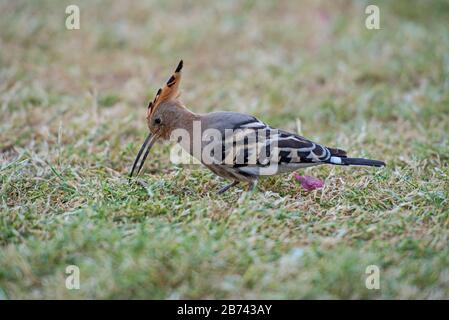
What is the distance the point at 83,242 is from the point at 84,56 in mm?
4287

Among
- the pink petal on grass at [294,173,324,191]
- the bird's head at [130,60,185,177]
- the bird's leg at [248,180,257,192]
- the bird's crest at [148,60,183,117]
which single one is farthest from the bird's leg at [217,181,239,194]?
the bird's crest at [148,60,183,117]

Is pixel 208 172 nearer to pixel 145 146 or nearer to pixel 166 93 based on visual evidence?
pixel 145 146

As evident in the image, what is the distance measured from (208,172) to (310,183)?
77cm

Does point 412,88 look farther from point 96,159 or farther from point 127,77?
point 96,159

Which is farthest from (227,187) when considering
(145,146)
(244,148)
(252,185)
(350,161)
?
(350,161)

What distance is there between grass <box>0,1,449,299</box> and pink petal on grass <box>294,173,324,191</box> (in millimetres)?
62

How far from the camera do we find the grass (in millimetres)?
3018

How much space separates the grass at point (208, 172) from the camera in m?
3.02

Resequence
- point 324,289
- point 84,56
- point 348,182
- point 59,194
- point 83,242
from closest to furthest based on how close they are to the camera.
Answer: point 324,289
point 83,242
point 59,194
point 348,182
point 84,56

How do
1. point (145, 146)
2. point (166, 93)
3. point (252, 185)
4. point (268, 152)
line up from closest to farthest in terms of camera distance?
point (268, 152)
point (252, 185)
point (166, 93)
point (145, 146)

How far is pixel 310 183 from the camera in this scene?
4.13 m

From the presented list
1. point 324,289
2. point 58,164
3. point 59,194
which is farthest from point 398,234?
point 58,164

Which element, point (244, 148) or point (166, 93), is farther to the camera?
point (166, 93)

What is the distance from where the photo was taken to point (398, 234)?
11.2ft
